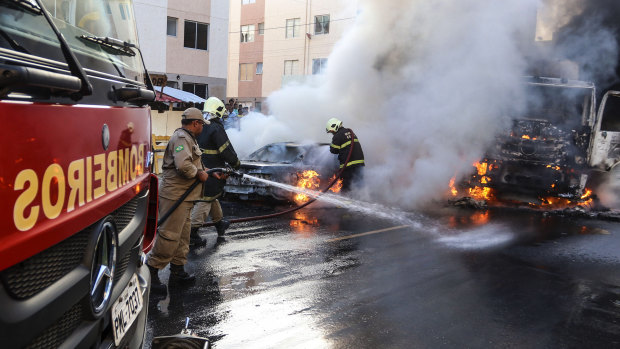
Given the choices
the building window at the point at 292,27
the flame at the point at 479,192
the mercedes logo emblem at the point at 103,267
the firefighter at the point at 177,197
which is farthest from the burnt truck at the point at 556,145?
the building window at the point at 292,27

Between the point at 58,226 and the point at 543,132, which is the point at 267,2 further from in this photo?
the point at 58,226

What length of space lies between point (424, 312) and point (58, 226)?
3.71 metres

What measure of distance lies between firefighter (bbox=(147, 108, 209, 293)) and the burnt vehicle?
14.8ft

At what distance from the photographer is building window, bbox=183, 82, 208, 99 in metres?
27.2

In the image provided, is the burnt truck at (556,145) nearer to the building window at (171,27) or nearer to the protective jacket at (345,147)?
the protective jacket at (345,147)

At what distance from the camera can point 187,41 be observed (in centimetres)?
2647

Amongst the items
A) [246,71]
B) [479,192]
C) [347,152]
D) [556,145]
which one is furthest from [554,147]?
[246,71]

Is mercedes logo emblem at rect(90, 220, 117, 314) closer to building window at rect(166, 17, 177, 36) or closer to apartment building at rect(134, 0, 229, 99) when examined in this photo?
apartment building at rect(134, 0, 229, 99)

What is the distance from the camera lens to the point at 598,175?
39.9 feet

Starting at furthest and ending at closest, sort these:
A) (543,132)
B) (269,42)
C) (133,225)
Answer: (269,42)
(543,132)
(133,225)

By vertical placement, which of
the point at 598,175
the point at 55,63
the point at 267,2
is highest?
the point at 267,2

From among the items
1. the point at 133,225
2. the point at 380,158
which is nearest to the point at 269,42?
the point at 380,158

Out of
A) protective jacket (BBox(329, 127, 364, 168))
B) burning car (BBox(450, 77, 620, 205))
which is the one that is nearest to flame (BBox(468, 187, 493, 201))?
burning car (BBox(450, 77, 620, 205))

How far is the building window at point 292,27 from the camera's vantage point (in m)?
38.9
